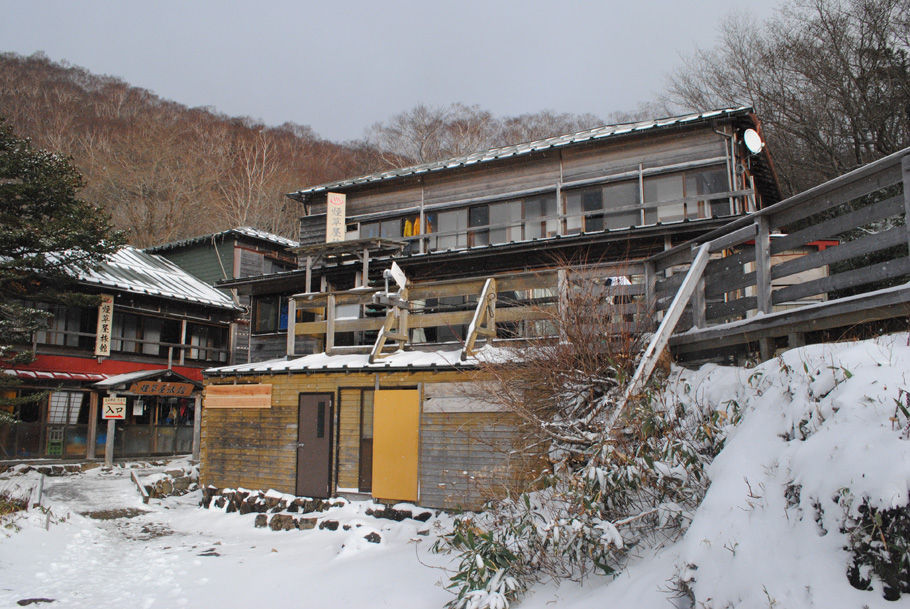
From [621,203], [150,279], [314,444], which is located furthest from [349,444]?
[150,279]

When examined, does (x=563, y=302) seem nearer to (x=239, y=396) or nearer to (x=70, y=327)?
(x=239, y=396)

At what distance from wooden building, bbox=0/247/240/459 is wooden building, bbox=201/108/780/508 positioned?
4.67 m

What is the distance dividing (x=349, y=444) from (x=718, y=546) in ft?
28.2

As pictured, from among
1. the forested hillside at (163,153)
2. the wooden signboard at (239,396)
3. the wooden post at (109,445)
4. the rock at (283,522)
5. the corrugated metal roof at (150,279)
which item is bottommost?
the rock at (283,522)

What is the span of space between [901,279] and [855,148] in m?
12.7

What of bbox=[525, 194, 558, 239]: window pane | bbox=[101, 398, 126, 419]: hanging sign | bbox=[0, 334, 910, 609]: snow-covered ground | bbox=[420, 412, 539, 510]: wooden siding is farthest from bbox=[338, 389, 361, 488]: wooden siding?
bbox=[101, 398, 126, 419]: hanging sign

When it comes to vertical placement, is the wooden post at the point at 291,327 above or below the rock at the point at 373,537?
above

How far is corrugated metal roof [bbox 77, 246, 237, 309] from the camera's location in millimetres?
23047

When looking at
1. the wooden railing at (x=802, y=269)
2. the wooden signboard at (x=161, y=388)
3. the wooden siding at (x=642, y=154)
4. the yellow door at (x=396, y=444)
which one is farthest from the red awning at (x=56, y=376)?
the wooden railing at (x=802, y=269)

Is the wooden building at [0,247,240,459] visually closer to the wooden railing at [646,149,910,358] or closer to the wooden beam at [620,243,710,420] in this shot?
the wooden beam at [620,243,710,420]

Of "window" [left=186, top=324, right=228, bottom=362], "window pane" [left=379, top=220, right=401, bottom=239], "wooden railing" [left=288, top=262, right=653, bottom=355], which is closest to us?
"wooden railing" [left=288, top=262, right=653, bottom=355]

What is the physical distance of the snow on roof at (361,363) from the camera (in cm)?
1156

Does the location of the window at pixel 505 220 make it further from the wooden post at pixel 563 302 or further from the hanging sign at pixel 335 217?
the wooden post at pixel 563 302

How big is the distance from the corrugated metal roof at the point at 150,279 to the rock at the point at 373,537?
1638cm
